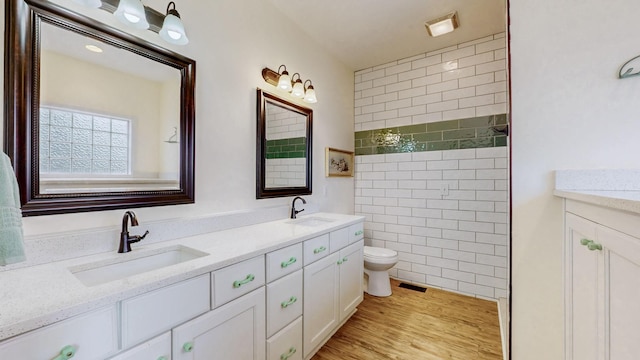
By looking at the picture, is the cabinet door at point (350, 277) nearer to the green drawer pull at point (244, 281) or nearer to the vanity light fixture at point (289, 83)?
the green drawer pull at point (244, 281)

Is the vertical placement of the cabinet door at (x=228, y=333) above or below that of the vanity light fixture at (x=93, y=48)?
below

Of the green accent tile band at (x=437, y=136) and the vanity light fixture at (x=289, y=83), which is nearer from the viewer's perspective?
the vanity light fixture at (x=289, y=83)

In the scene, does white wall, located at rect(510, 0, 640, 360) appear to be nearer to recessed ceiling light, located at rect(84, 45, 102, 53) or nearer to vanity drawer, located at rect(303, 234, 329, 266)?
vanity drawer, located at rect(303, 234, 329, 266)

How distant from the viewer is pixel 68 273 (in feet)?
2.98

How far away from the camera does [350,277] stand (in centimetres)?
207

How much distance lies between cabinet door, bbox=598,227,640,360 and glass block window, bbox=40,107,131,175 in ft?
6.13

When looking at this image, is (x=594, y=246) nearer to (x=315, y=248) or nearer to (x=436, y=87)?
(x=315, y=248)

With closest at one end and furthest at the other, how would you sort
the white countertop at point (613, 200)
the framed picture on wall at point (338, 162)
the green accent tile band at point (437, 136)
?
the white countertop at point (613, 200), the green accent tile band at point (437, 136), the framed picture on wall at point (338, 162)

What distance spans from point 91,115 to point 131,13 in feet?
1.67

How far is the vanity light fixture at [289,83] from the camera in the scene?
2019 mm

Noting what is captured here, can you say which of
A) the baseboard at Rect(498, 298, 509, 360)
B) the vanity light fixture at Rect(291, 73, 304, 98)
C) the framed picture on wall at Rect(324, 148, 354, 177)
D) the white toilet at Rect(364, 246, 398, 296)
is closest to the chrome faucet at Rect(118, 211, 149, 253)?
the vanity light fixture at Rect(291, 73, 304, 98)

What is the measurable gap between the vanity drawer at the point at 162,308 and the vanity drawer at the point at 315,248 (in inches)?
26.3

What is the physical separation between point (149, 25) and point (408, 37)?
88.2 inches

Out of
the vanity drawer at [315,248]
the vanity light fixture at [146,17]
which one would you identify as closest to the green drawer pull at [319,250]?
the vanity drawer at [315,248]
